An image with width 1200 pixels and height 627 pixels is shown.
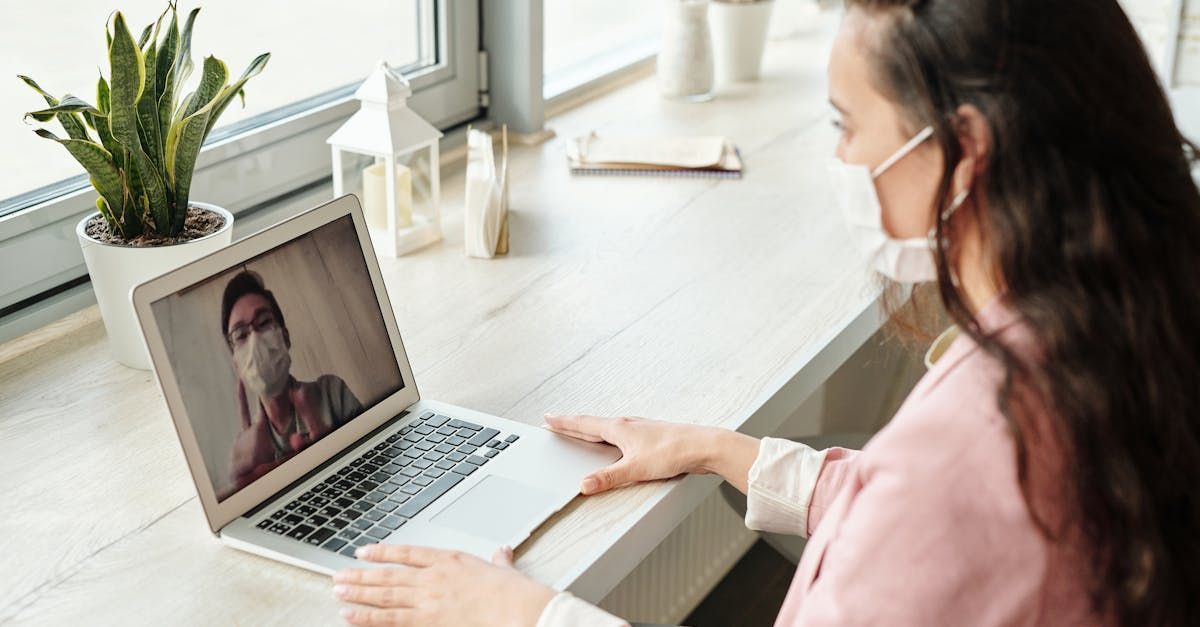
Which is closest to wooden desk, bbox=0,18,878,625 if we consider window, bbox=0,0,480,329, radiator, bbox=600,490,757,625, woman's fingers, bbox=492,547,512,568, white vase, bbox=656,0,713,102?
woman's fingers, bbox=492,547,512,568

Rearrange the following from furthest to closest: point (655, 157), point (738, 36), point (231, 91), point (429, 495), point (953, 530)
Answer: point (738, 36) → point (655, 157) → point (231, 91) → point (429, 495) → point (953, 530)

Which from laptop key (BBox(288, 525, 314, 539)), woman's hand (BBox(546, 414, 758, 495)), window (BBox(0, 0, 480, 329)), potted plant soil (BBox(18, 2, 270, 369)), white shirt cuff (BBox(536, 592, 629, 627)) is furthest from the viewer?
window (BBox(0, 0, 480, 329))

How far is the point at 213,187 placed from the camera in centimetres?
161

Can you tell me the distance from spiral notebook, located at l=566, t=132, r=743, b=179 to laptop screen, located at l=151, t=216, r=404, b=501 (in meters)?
0.83

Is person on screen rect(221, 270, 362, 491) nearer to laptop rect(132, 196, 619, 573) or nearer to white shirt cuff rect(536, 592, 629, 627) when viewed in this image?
laptop rect(132, 196, 619, 573)

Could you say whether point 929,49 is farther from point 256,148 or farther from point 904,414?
point 256,148

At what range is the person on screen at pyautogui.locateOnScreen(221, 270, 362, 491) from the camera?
1.05 meters

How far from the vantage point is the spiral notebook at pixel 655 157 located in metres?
1.96

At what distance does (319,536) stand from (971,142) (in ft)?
1.93

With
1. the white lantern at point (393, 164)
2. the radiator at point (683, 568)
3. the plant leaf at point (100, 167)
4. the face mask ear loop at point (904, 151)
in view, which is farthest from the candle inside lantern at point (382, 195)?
the face mask ear loop at point (904, 151)

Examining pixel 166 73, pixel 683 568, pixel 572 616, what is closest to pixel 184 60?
pixel 166 73

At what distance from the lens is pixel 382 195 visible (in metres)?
1.65

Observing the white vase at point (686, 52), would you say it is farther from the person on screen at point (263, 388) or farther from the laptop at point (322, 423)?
the person on screen at point (263, 388)

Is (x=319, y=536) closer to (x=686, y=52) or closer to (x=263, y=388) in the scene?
(x=263, y=388)
